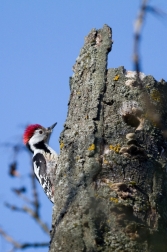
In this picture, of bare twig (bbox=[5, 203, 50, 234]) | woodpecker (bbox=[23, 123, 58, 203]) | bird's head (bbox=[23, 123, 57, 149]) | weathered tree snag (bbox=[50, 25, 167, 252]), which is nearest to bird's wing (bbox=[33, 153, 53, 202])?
woodpecker (bbox=[23, 123, 58, 203])

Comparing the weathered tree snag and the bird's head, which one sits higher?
the bird's head

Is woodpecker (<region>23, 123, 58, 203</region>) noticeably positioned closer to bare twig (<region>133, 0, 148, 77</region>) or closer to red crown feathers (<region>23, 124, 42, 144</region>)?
red crown feathers (<region>23, 124, 42, 144</region>)

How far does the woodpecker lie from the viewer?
5.04 meters

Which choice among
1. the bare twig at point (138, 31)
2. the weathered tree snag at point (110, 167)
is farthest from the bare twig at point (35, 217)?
the bare twig at point (138, 31)

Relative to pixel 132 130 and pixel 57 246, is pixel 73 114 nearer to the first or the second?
pixel 132 130

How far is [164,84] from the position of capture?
329 centimetres

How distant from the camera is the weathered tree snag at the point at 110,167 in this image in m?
2.57

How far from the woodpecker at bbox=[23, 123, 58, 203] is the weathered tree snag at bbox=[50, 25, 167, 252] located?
1818mm

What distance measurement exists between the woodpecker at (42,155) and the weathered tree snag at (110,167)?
1.82 m

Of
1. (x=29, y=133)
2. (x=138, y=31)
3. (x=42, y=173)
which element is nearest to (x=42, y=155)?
(x=42, y=173)

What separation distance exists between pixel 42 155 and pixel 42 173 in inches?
12.4

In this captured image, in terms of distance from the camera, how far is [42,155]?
541 cm

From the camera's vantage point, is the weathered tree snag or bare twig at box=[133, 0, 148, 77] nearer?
bare twig at box=[133, 0, 148, 77]

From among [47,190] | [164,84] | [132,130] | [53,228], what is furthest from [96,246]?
[47,190]
